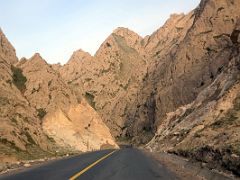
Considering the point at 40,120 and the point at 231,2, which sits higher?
the point at 231,2

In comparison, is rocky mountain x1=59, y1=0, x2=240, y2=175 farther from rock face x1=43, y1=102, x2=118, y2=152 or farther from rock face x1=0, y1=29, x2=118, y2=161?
rock face x1=0, y1=29, x2=118, y2=161

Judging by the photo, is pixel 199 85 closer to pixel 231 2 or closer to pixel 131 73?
pixel 231 2

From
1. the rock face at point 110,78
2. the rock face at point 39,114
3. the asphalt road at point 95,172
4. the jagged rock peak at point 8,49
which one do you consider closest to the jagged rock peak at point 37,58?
the rock face at point 39,114

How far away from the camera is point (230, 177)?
44.4 ft

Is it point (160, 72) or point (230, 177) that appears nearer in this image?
point (230, 177)

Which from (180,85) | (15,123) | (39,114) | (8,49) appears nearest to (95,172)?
(15,123)

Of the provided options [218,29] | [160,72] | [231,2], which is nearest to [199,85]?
[218,29]

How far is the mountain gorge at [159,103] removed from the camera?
119 feet

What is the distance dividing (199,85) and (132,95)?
7584 centimetres

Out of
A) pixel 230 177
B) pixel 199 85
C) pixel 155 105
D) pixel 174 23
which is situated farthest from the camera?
pixel 174 23

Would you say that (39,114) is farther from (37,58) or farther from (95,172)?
(95,172)

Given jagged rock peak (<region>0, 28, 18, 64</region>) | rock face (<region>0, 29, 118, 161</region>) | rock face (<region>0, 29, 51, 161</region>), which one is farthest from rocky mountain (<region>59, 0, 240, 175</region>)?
jagged rock peak (<region>0, 28, 18, 64</region>)

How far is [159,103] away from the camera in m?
113

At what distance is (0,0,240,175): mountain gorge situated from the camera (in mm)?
36344
